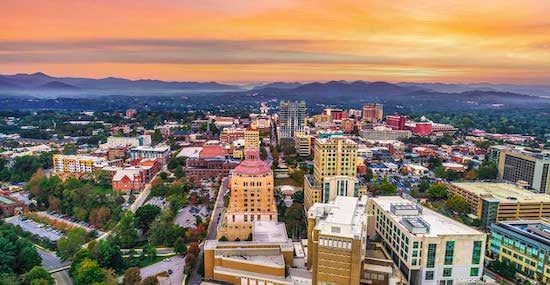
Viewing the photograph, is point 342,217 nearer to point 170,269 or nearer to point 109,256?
point 170,269

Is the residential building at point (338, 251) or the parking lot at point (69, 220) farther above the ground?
the residential building at point (338, 251)

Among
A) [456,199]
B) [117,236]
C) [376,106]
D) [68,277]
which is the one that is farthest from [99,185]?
[376,106]

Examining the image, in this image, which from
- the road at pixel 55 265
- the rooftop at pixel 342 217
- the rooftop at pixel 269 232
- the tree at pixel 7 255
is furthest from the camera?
the rooftop at pixel 269 232

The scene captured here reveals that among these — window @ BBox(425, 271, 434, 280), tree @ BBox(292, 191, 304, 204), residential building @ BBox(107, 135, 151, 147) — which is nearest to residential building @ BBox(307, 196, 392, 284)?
window @ BBox(425, 271, 434, 280)

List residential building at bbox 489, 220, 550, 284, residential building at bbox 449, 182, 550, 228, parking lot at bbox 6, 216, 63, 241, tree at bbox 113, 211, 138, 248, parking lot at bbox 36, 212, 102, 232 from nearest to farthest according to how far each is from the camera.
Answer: residential building at bbox 489, 220, 550, 284 → tree at bbox 113, 211, 138, 248 → residential building at bbox 449, 182, 550, 228 → parking lot at bbox 6, 216, 63, 241 → parking lot at bbox 36, 212, 102, 232

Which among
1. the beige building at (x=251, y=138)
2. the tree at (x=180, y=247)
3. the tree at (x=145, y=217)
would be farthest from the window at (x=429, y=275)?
the beige building at (x=251, y=138)

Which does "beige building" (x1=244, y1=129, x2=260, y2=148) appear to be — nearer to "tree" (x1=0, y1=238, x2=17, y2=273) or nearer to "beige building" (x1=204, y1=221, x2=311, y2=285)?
"beige building" (x1=204, y1=221, x2=311, y2=285)

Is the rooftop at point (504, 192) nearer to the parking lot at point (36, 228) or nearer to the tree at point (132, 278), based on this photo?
the tree at point (132, 278)
